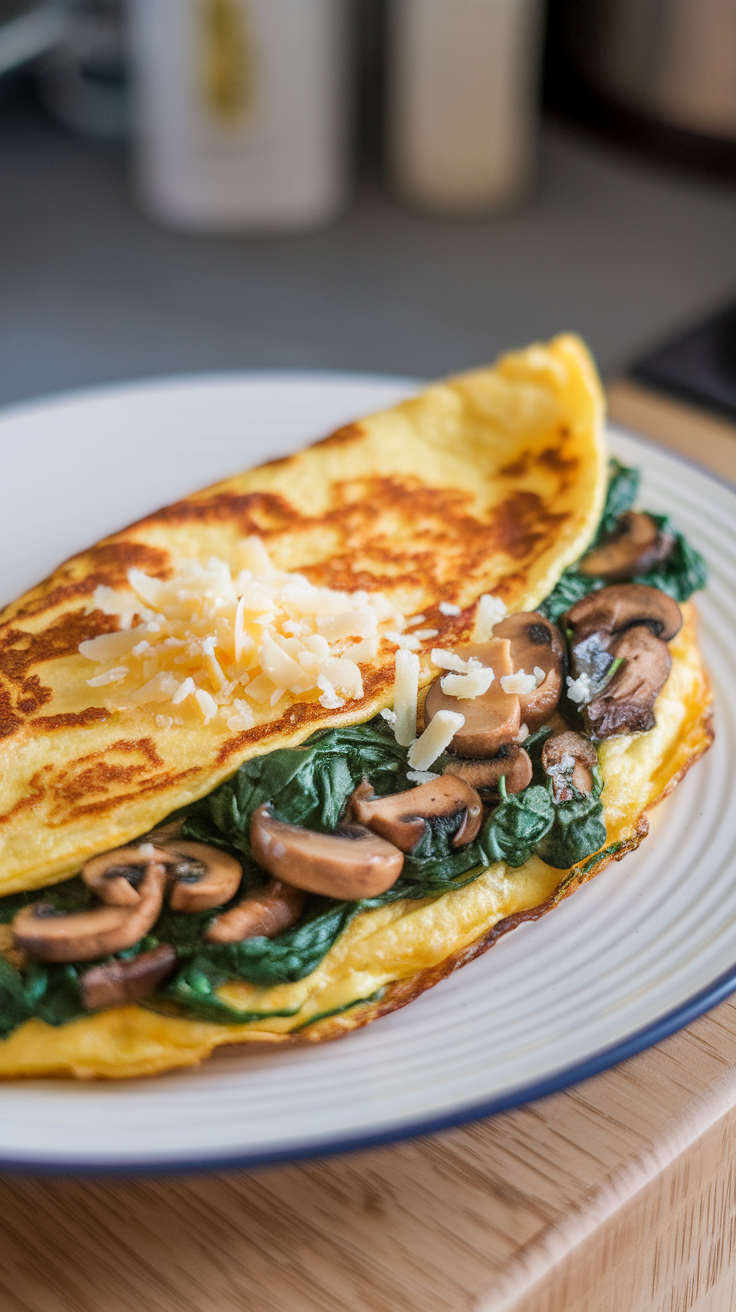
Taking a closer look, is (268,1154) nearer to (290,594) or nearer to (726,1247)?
(726,1247)

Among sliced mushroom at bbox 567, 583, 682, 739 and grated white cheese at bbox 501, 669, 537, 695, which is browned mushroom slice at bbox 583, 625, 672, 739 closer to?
sliced mushroom at bbox 567, 583, 682, 739

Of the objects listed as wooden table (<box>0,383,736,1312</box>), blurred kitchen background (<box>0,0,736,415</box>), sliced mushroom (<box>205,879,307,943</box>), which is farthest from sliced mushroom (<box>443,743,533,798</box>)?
blurred kitchen background (<box>0,0,736,415</box>)

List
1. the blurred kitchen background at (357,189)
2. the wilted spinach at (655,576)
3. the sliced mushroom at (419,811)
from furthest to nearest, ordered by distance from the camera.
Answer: the blurred kitchen background at (357,189) → the wilted spinach at (655,576) → the sliced mushroom at (419,811)

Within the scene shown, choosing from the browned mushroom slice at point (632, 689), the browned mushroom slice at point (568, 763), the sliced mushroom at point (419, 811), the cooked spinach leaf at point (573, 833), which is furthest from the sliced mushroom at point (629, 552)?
the sliced mushroom at point (419, 811)

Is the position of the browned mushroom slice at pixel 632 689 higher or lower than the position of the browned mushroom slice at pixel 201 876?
higher

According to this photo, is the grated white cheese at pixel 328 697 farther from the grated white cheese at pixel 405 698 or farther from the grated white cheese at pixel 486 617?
the grated white cheese at pixel 486 617

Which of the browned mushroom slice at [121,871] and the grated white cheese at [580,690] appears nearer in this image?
the browned mushroom slice at [121,871]
